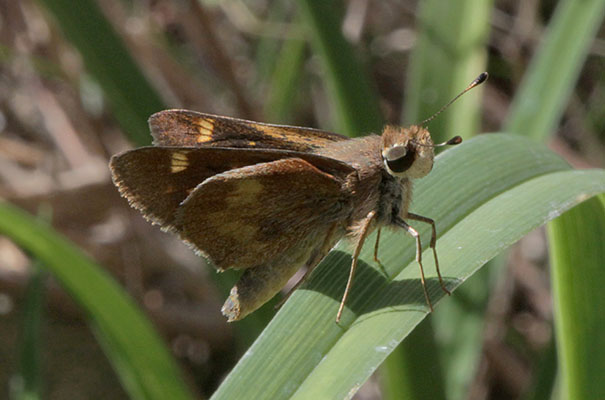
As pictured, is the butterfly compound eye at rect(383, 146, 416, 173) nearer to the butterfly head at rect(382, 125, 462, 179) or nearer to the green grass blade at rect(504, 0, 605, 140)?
the butterfly head at rect(382, 125, 462, 179)

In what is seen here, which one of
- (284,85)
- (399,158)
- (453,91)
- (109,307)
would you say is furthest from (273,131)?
(284,85)

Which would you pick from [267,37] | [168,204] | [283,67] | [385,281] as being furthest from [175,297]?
[385,281]

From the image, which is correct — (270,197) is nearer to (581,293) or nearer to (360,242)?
(360,242)

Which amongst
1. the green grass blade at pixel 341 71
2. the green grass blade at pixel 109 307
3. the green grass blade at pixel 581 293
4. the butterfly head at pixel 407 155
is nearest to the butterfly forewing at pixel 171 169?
the butterfly head at pixel 407 155

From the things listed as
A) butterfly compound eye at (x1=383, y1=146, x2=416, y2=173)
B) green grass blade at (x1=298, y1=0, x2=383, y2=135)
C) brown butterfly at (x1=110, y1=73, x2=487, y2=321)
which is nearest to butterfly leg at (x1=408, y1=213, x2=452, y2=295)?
brown butterfly at (x1=110, y1=73, x2=487, y2=321)

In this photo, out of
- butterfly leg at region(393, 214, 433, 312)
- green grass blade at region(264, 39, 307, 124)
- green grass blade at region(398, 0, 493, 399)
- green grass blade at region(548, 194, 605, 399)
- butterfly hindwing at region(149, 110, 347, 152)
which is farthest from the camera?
green grass blade at region(264, 39, 307, 124)

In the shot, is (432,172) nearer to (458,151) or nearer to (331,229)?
(458,151)
